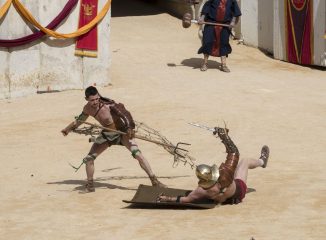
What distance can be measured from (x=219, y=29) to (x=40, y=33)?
4080mm

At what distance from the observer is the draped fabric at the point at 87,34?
784 inches

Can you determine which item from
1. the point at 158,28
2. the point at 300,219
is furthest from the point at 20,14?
the point at 300,219

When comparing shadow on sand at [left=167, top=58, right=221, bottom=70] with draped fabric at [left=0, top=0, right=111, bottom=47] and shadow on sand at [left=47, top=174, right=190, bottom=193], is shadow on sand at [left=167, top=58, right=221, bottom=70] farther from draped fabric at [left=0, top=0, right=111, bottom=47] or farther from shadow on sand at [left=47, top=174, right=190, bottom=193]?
shadow on sand at [left=47, top=174, right=190, bottom=193]

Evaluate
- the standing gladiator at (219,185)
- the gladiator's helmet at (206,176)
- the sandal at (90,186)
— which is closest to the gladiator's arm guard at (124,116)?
the sandal at (90,186)

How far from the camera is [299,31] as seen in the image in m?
22.1

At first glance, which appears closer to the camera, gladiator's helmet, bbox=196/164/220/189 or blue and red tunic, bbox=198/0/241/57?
gladiator's helmet, bbox=196/164/220/189

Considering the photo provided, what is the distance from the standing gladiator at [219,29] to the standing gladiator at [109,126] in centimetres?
864

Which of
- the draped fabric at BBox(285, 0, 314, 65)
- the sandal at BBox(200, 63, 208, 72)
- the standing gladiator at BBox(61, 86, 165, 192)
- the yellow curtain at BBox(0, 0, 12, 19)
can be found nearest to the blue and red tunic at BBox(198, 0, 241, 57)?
the sandal at BBox(200, 63, 208, 72)

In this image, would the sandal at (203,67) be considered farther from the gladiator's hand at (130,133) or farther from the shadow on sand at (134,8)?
the gladiator's hand at (130,133)

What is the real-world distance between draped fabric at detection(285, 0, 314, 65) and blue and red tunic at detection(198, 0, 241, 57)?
1629 mm

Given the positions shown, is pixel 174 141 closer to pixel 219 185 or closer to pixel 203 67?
pixel 219 185

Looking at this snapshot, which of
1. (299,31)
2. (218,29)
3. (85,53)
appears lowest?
(299,31)

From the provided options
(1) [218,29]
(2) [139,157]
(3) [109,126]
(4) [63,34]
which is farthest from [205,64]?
(2) [139,157]

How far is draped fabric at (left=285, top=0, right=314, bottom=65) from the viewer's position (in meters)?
21.8
